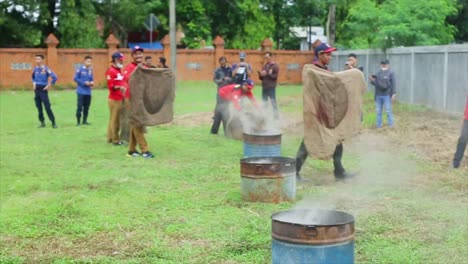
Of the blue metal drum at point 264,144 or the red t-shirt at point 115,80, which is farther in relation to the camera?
the red t-shirt at point 115,80

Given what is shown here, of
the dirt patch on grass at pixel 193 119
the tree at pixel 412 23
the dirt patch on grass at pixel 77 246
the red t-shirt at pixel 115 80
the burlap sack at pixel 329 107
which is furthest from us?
the tree at pixel 412 23

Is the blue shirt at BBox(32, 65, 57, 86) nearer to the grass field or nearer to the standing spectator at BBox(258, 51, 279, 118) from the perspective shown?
the grass field

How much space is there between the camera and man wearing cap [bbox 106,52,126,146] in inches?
500

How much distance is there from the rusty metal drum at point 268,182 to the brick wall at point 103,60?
26.2 m

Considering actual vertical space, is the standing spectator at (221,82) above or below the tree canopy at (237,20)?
below

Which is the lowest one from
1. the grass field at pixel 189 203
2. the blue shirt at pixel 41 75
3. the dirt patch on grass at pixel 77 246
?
the dirt patch on grass at pixel 77 246

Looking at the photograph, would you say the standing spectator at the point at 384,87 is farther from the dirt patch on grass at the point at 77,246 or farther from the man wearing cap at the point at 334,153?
the dirt patch on grass at the point at 77,246

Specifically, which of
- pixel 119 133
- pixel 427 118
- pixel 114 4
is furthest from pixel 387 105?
pixel 114 4

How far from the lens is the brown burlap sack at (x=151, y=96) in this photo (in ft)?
35.8

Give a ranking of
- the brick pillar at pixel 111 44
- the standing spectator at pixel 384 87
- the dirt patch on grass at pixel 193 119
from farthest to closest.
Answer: the brick pillar at pixel 111 44
the dirt patch on grass at pixel 193 119
the standing spectator at pixel 384 87

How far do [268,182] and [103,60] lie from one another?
27239 mm

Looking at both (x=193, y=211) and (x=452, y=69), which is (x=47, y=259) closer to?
(x=193, y=211)

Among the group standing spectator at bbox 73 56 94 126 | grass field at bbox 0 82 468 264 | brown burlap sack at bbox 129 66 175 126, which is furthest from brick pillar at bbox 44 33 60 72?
brown burlap sack at bbox 129 66 175 126

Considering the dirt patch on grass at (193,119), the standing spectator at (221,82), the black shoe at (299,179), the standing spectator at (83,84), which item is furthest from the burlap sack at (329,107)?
the standing spectator at (83,84)
